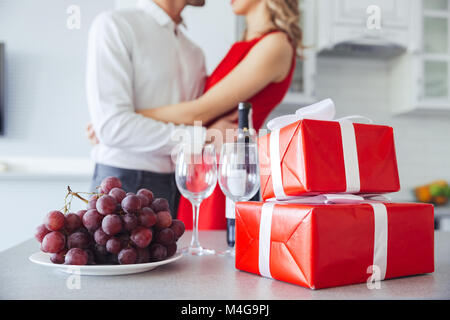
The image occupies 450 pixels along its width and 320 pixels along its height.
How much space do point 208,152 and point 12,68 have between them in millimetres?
2363

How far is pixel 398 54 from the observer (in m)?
2.82

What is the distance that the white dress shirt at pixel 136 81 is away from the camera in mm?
1380

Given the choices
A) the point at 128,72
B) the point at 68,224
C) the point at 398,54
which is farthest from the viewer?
the point at 398,54

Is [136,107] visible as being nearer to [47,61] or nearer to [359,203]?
[359,203]

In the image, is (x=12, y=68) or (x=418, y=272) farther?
(x=12, y=68)

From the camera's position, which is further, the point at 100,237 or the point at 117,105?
the point at 117,105

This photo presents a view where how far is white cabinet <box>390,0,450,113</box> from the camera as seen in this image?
2.70 meters

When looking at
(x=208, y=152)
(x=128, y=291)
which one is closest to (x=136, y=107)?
(x=208, y=152)

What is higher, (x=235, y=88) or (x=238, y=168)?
(x=235, y=88)

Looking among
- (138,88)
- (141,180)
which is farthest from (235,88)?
(141,180)

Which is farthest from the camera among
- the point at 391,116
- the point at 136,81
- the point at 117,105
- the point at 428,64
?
the point at 391,116

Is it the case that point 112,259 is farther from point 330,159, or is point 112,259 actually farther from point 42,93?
point 42,93

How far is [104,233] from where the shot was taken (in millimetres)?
558

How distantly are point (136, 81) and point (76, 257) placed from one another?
1.04 metres
